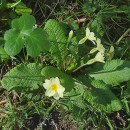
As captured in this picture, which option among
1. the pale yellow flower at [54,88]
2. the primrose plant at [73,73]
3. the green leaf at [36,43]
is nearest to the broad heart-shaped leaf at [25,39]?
the green leaf at [36,43]

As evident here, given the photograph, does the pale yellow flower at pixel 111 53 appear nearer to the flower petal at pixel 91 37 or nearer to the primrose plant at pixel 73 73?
the primrose plant at pixel 73 73

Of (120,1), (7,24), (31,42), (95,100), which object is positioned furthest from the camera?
(120,1)

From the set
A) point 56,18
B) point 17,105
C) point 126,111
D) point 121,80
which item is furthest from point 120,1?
point 17,105

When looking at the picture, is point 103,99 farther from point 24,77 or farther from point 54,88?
point 24,77

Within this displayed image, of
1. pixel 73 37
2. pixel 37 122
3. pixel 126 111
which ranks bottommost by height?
pixel 37 122

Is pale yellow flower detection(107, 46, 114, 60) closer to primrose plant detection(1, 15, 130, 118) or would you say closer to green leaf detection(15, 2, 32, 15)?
primrose plant detection(1, 15, 130, 118)

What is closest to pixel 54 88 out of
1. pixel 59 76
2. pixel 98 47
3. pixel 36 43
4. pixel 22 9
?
pixel 59 76

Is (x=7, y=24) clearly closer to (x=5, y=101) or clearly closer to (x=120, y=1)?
(x=5, y=101)

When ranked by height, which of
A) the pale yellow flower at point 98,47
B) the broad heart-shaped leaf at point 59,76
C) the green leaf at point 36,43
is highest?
the green leaf at point 36,43
